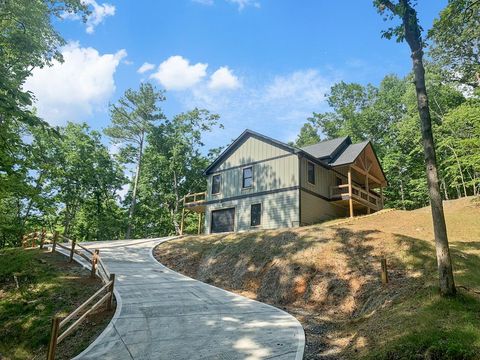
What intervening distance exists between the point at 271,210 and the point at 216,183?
690 cm

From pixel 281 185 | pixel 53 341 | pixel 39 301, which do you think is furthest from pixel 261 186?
pixel 53 341

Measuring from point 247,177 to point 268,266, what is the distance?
13527 mm

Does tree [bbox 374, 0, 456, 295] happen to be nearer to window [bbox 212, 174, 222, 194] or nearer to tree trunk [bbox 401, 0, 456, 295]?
tree trunk [bbox 401, 0, 456, 295]

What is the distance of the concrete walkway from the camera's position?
771cm

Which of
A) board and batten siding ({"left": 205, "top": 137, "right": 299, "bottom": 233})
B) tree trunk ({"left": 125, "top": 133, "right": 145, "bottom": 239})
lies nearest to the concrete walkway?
board and batten siding ({"left": 205, "top": 137, "right": 299, "bottom": 233})

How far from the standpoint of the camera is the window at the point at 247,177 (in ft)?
92.5

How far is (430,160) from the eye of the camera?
905cm

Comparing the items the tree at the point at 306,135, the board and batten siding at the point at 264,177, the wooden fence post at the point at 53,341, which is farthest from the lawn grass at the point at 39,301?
the tree at the point at 306,135

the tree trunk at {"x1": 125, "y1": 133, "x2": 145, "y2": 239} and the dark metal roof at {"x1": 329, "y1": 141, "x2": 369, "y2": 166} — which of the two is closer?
the dark metal roof at {"x1": 329, "y1": 141, "x2": 369, "y2": 166}

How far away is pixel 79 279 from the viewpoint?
1543 cm

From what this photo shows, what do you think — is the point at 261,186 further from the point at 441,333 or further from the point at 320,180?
the point at 441,333

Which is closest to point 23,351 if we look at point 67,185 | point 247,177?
point 247,177

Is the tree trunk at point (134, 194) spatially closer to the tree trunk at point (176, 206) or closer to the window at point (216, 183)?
the tree trunk at point (176, 206)

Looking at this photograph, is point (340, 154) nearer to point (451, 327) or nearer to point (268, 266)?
point (268, 266)
